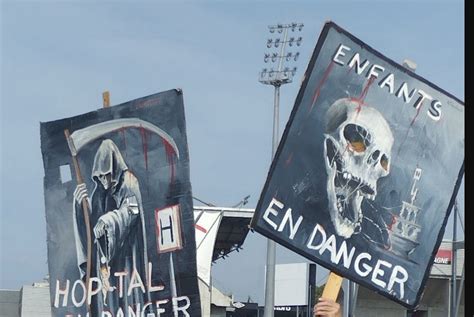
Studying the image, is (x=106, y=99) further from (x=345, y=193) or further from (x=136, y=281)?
(x=345, y=193)

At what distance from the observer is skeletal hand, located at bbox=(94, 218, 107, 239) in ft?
30.5

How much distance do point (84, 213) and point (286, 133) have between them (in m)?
4.81

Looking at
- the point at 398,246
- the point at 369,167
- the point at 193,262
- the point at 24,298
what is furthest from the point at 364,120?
the point at 24,298

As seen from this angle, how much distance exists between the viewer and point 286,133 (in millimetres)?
5223

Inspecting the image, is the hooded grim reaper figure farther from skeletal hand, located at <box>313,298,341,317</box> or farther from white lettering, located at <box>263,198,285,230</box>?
skeletal hand, located at <box>313,298,341,317</box>

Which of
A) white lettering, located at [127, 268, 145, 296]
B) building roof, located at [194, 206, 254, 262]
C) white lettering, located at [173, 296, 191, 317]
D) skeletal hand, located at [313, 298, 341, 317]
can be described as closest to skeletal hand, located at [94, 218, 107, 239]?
white lettering, located at [127, 268, 145, 296]

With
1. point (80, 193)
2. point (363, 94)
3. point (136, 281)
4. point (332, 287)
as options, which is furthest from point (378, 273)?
point (80, 193)

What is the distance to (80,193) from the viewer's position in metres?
9.73

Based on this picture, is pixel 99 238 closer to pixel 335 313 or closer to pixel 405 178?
pixel 405 178

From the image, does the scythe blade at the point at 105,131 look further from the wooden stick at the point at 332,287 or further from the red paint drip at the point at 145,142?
the wooden stick at the point at 332,287

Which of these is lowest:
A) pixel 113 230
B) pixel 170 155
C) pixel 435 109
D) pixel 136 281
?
pixel 136 281

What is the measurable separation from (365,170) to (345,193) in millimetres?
167

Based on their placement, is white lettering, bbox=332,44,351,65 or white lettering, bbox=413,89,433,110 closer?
white lettering, bbox=332,44,351,65

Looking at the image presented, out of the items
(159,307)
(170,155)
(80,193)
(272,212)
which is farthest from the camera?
(80,193)
